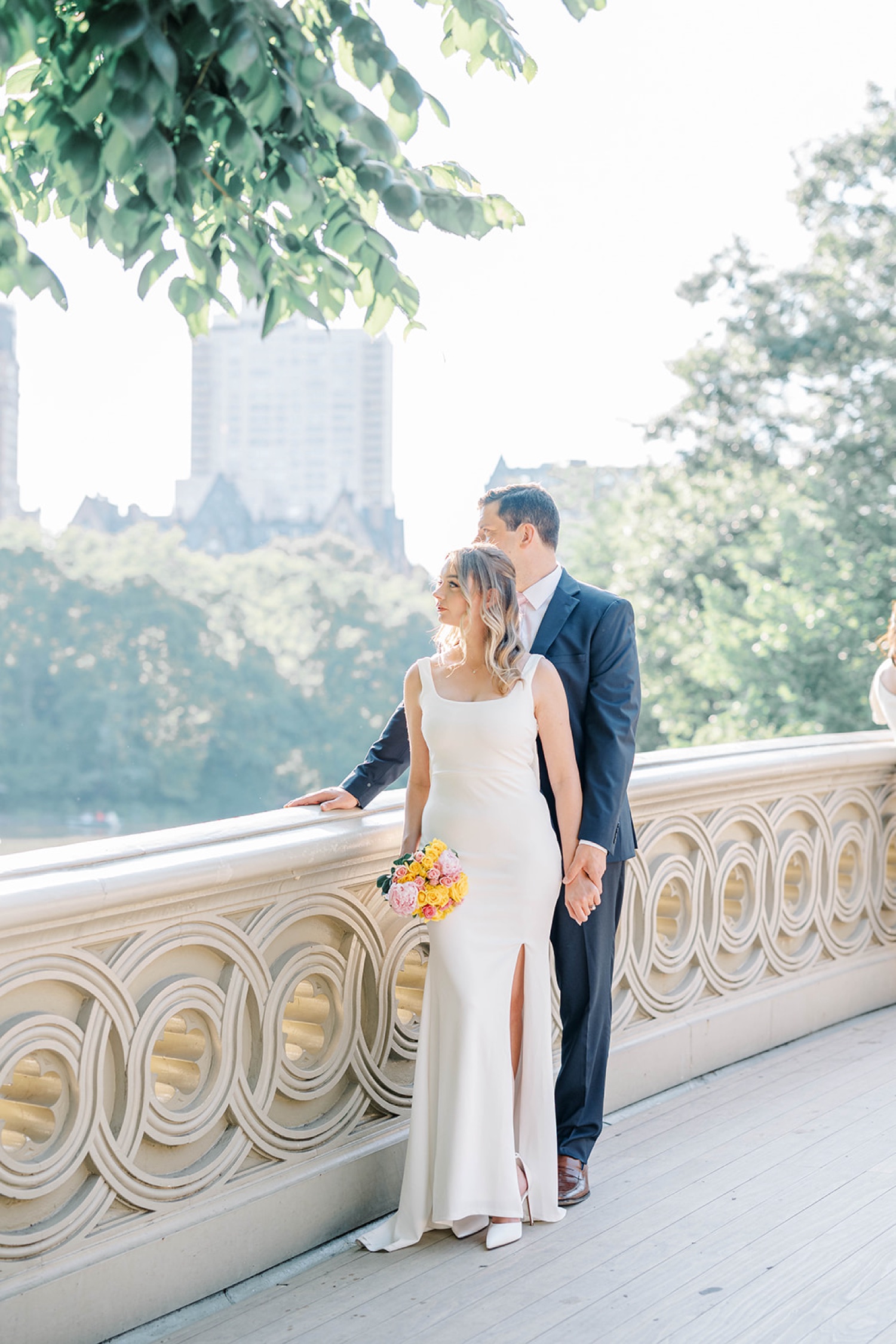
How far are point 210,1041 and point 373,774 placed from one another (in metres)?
0.95

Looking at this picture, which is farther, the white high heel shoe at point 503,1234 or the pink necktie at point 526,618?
the pink necktie at point 526,618

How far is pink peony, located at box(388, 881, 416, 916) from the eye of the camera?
3242 mm

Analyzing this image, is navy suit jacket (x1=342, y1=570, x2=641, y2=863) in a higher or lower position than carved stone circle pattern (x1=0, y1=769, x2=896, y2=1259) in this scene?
higher

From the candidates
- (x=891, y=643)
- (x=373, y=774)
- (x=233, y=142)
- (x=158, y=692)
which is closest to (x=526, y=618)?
(x=373, y=774)

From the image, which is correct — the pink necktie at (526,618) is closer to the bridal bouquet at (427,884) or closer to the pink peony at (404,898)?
the bridal bouquet at (427,884)

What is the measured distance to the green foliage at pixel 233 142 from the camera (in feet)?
6.75

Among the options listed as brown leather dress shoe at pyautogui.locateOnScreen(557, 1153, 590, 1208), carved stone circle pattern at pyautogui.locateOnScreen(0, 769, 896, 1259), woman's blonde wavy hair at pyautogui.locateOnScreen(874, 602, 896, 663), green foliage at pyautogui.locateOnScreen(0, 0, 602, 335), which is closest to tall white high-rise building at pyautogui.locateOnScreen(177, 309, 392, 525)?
woman's blonde wavy hair at pyautogui.locateOnScreen(874, 602, 896, 663)

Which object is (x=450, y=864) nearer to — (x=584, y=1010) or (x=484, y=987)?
(x=484, y=987)

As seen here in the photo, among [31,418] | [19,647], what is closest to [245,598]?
[19,647]

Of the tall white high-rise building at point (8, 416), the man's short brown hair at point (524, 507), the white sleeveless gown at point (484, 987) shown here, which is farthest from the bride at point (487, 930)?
the tall white high-rise building at point (8, 416)

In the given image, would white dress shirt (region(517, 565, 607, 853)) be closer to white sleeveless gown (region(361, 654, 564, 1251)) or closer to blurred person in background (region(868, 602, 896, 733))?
white sleeveless gown (region(361, 654, 564, 1251))

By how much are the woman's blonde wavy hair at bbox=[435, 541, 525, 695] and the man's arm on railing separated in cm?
46

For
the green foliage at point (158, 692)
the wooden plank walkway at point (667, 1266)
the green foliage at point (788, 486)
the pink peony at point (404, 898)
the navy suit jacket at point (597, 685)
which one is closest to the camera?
the wooden plank walkway at point (667, 1266)

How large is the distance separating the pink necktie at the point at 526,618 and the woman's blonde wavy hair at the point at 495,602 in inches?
13.0
